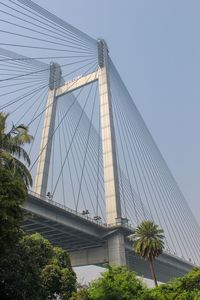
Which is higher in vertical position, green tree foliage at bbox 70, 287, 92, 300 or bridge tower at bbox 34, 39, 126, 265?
bridge tower at bbox 34, 39, 126, 265

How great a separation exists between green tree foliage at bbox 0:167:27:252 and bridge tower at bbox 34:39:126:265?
39581 millimetres

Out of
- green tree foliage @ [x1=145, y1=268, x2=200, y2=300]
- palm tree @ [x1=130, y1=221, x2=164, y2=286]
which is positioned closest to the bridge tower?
palm tree @ [x1=130, y1=221, x2=164, y2=286]

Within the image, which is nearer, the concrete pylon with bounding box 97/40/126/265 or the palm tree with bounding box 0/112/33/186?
the palm tree with bounding box 0/112/33/186

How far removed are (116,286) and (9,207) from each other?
64.4 feet

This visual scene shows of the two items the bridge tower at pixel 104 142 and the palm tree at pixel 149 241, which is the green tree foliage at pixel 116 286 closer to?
the palm tree at pixel 149 241

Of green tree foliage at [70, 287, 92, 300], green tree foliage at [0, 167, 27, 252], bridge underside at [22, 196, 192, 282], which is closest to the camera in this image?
green tree foliage at [0, 167, 27, 252]

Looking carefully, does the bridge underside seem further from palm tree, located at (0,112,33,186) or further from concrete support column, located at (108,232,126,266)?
palm tree, located at (0,112,33,186)

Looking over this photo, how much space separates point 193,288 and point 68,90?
125 feet

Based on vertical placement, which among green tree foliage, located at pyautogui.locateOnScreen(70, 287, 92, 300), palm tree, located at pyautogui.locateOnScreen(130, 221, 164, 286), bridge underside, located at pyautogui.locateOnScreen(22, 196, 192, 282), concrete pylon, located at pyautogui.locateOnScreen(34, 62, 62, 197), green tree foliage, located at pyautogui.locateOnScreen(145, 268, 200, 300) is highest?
concrete pylon, located at pyautogui.locateOnScreen(34, 62, 62, 197)

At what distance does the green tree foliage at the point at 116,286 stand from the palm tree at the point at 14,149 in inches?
561

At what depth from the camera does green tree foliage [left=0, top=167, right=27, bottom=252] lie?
22.9m

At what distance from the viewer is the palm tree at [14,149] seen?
89.6ft

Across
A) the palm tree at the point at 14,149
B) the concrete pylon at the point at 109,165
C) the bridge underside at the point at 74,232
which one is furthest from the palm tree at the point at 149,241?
the palm tree at the point at 14,149

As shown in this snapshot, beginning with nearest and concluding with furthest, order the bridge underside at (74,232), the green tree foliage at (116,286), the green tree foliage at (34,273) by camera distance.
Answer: the green tree foliage at (34,273) → the green tree foliage at (116,286) → the bridge underside at (74,232)
